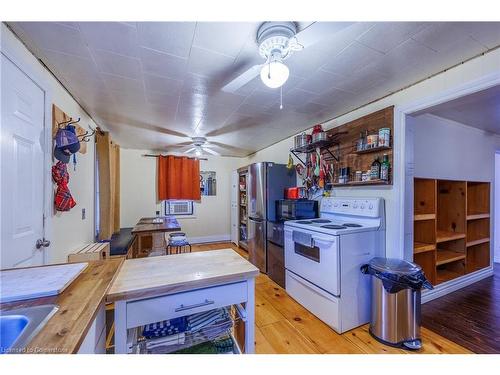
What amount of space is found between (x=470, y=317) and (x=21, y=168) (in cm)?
400

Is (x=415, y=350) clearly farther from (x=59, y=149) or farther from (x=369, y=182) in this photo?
(x=59, y=149)

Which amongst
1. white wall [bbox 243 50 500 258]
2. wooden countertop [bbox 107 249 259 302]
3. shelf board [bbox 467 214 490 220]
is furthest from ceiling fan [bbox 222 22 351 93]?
shelf board [bbox 467 214 490 220]

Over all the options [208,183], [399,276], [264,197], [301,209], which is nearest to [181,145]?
[208,183]

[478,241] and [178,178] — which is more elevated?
[178,178]

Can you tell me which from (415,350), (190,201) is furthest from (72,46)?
(190,201)

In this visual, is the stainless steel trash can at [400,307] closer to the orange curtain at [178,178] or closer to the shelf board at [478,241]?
the shelf board at [478,241]

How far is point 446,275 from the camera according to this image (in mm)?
2703

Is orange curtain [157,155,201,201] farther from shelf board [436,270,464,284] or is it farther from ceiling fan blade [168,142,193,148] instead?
shelf board [436,270,464,284]

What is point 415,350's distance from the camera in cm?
165

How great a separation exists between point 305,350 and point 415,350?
2.83 feet

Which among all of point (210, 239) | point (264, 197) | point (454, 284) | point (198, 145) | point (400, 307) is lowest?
point (210, 239)

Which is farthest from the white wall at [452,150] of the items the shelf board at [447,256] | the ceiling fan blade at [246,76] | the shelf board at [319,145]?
the ceiling fan blade at [246,76]

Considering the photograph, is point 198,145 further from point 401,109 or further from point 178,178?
point 401,109

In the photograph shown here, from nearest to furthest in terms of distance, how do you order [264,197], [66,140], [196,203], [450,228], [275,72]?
[275,72], [66,140], [450,228], [264,197], [196,203]
